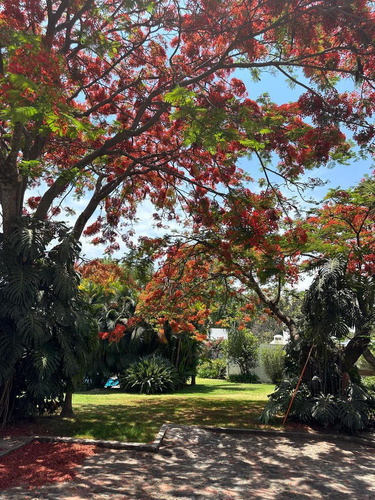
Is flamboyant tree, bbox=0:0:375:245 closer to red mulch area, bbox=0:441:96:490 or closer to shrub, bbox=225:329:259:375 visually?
red mulch area, bbox=0:441:96:490

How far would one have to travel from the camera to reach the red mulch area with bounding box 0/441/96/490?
427 cm

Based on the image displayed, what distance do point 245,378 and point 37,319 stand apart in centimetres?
1766

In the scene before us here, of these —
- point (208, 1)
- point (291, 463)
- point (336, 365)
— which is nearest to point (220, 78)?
point (208, 1)

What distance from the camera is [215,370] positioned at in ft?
82.8

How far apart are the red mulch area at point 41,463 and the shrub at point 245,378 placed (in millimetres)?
17150

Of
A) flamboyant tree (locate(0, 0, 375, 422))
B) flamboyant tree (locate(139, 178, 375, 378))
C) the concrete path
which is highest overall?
flamboyant tree (locate(0, 0, 375, 422))

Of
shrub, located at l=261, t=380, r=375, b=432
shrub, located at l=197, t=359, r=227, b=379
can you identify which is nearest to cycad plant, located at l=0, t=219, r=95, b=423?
shrub, located at l=261, t=380, r=375, b=432

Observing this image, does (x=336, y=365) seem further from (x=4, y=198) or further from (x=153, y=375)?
(x=153, y=375)

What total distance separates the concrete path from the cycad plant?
1.76 m

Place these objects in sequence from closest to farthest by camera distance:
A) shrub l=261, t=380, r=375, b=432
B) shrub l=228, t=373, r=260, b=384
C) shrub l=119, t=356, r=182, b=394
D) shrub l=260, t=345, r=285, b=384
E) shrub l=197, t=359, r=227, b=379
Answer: shrub l=261, t=380, r=375, b=432
shrub l=119, t=356, r=182, b=394
shrub l=260, t=345, r=285, b=384
shrub l=228, t=373, r=260, b=384
shrub l=197, t=359, r=227, b=379

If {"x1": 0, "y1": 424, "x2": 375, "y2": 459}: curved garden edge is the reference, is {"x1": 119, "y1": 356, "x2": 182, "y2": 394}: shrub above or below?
above

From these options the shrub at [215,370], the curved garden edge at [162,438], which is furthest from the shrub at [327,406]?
the shrub at [215,370]

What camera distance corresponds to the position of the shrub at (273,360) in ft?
64.2

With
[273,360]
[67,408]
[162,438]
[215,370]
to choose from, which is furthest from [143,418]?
[215,370]
